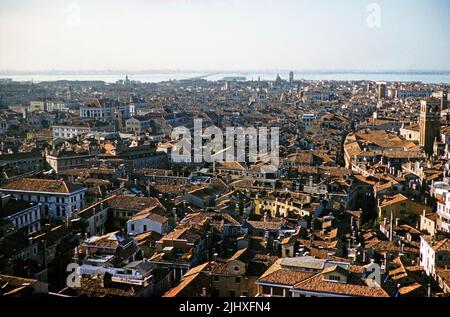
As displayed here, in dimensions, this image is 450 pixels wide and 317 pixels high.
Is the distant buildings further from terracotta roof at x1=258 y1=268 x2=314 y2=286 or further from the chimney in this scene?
terracotta roof at x1=258 y1=268 x2=314 y2=286

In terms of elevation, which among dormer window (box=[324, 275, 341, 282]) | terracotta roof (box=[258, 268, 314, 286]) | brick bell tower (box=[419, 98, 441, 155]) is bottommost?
terracotta roof (box=[258, 268, 314, 286])

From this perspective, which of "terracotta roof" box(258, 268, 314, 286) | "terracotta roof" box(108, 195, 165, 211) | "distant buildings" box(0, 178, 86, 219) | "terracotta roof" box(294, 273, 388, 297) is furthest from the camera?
"distant buildings" box(0, 178, 86, 219)

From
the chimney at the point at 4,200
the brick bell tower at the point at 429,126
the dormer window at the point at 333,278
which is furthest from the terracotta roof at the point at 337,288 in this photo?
the brick bell tower at the point at 429,126

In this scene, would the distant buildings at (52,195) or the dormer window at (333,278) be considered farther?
the distant buildings at (52,195)

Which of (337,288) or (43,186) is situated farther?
(43,186)

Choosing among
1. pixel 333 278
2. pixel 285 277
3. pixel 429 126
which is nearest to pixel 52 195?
pixel 285 277

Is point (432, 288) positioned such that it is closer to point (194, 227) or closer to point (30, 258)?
point (194, 227)

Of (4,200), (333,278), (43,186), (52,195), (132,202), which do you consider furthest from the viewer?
(43,186)

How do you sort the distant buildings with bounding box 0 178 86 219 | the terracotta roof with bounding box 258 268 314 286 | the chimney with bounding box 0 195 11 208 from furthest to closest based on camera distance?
the distant buildings with bounding box 0 178 86 219 → the chimney with bounding box 0 195 11 208 → the terracotta roof with bounding box 258 268 314 286

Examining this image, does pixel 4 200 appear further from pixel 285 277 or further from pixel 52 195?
pixel 285 277

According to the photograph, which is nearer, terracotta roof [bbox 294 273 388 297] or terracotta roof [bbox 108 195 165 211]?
terracotta roof [bbox 294 273 388 297]

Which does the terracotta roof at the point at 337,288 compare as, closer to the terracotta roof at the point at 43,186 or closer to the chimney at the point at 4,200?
the chimney at the point at 4,200

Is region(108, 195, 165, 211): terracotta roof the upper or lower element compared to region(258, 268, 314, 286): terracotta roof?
lower

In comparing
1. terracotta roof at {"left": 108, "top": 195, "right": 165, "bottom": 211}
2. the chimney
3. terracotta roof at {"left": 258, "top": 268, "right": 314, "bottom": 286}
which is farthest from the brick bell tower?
terracotta roof at {"left": 258, "top": 268, "right": 314, "bottom": 286}
